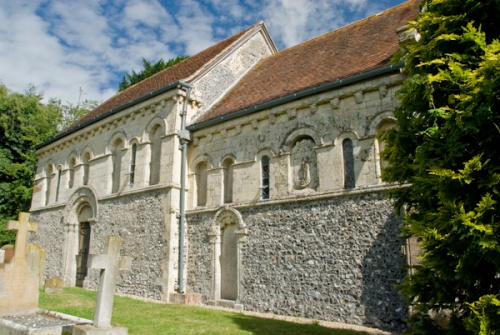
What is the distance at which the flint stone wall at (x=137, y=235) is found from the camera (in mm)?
13719

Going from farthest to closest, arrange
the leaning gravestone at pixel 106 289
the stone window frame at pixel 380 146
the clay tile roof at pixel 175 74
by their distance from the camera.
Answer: the clay tile roof at pixel 175 74 → the stone window frame at pixel 380 146 → the leaning gravestone at pixel 106 289

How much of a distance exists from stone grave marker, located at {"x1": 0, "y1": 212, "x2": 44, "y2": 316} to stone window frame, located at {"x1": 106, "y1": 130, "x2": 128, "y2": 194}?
681cm

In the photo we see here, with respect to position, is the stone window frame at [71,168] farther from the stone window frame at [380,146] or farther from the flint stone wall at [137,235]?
the stone window frame at [380,146]

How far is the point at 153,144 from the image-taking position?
15312 millimetres

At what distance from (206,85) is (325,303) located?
9122mm

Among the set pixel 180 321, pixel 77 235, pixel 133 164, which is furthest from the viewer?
pixel 77 235

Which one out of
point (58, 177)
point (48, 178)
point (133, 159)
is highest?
point (48, 178)

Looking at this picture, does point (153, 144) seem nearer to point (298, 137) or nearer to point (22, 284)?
point (298, 137)

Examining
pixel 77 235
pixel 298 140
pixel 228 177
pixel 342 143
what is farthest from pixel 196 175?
pixel 77 235

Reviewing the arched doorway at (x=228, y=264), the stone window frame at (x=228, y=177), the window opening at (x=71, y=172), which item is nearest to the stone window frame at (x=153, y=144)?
the stone window frame at (x=228, y=177)

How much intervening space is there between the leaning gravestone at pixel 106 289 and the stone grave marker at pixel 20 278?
3.67 metres

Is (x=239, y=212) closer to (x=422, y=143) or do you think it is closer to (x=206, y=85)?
(x=206, y=85)

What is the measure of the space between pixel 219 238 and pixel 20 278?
575 centimetres

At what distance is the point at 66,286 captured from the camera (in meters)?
17.1
